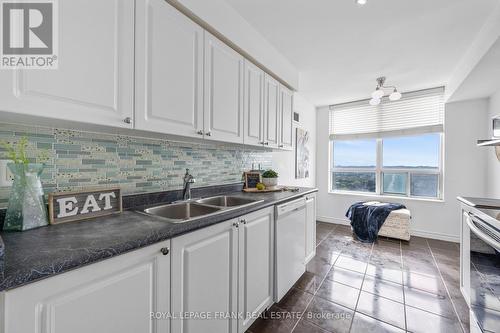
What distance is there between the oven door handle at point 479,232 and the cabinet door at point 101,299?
6.28 ft

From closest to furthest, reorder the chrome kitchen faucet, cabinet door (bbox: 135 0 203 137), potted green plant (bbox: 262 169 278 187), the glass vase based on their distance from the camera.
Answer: the glass vase
cabinet door (bbox: 135 0 203 137)
the chrome kitchen faucet
potted green plant (bbox: 262 169 278 187)

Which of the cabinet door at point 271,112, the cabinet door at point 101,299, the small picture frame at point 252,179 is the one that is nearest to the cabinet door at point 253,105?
the cabinet door at point 271,112

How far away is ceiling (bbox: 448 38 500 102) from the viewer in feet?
6.47

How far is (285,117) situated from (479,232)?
78.8 inches

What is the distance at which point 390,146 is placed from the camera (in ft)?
13.4

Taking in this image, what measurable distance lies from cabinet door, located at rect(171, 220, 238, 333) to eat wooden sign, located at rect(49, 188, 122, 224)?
572 millimetres

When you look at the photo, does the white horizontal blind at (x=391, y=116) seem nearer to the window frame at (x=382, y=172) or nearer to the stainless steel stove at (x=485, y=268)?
the window frame at (x=382, y=172)

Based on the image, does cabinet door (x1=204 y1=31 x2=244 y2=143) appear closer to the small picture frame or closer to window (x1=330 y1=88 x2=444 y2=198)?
the small picture frame

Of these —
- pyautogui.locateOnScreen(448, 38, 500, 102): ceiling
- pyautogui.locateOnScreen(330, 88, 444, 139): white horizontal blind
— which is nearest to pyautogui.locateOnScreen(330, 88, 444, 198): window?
pyautogui.locateOnScreen(330, 88, 444, 139): white horizontal blind

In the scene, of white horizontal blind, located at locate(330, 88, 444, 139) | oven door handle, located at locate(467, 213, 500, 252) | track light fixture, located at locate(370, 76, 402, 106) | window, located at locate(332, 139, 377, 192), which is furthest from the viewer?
window, located at locate(332, 139, 377, 192)

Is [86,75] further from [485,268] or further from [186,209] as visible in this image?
[485,268]

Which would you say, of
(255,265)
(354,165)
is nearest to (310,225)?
(255,265)

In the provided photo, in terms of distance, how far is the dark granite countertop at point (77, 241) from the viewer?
60cm

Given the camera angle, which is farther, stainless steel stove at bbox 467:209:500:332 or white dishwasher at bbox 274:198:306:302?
white dishwasher at bbox 274:198:306:302
